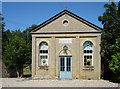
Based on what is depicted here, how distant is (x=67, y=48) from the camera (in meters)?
14.8

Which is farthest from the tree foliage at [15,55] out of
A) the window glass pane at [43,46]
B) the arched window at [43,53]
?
the window glass pane at [43,46]

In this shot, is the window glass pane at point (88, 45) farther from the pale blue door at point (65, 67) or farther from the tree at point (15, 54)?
the tree at point (15, 54)

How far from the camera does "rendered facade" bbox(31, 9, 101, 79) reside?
14539mm

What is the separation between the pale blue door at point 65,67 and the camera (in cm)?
1459

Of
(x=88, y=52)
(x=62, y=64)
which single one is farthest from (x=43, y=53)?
(x=88, y=52)

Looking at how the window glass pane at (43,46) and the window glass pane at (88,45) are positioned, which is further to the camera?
the window glass pane at (43,46)

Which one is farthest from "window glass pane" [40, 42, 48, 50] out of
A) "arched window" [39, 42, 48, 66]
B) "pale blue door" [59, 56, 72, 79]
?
"pale blue door" [59, 56, 72, 79]

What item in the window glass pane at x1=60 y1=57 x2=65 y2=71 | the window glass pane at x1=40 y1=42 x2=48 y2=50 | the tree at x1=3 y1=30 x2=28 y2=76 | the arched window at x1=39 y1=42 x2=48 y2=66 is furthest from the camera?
the tree at x1=3 y1=30 x2=28 y2=76

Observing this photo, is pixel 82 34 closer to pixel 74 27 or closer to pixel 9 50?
pixel 74 27

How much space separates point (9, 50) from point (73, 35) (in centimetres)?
775

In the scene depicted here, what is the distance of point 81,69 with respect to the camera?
14523 millimetres

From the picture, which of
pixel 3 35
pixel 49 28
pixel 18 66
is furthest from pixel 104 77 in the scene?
pixel 3 35

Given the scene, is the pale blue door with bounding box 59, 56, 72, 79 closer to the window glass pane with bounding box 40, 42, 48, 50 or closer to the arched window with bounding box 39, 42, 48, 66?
the arched window with bounding box 39, 42, 48, 66

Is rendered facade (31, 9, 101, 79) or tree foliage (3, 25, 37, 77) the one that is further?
tree foliage (3, 25, 37, 77)
